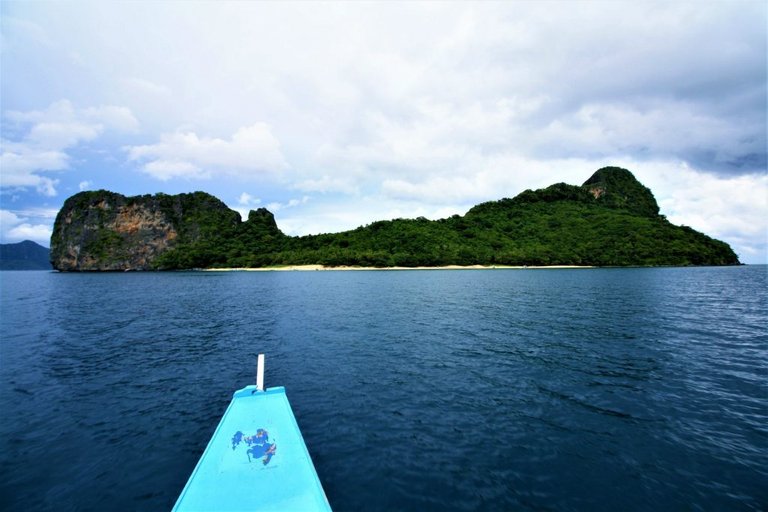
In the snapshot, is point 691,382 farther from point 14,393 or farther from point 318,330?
point 14,393

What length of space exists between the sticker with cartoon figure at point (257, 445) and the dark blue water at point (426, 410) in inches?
79.9

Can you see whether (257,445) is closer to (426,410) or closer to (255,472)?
(255,472)

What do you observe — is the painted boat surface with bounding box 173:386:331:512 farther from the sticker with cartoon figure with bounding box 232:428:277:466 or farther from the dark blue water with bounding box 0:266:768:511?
the dark blue water with bounding box 0:266:768:511

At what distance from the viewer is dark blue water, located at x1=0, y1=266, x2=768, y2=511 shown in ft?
33.8

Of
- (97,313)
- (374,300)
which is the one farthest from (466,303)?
(97,313)

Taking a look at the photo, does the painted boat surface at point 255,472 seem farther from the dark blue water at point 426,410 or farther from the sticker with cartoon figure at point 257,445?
the dark blue water at point 426,410

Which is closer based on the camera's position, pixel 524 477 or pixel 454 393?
pixel 524 477

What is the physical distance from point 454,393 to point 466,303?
33381mm

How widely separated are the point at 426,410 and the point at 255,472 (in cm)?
842

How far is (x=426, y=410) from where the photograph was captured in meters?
15.4

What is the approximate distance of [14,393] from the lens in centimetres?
1788

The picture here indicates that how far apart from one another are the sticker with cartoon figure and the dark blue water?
6.66 feet

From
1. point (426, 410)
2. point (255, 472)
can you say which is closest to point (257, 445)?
point (255, 472)

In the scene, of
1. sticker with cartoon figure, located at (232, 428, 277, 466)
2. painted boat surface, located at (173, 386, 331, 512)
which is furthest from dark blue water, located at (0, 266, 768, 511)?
sticker with cartoon figure, located at (232, 428, 277, 466)
